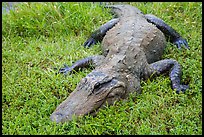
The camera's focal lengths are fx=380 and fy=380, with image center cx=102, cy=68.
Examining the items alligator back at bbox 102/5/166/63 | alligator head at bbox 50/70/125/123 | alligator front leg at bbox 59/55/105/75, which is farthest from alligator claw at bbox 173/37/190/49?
alligator head at bbox 50/70/125/123

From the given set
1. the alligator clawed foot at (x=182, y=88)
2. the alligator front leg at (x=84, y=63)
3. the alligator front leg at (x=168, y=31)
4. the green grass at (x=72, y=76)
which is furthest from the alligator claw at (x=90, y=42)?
the alligator clawed foot at (x=182, y=88)

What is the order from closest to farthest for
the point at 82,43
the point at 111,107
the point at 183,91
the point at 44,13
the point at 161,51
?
the point at 111,107, the point at 183,91, the point at 161,51, the point at 82,43, the point at 44,13

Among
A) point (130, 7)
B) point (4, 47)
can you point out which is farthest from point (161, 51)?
point (4, 47)

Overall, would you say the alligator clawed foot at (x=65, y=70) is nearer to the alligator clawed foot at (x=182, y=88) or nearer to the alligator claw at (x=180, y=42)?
the alligator clawed foot at (x=182, y=88)

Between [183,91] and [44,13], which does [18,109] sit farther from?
[44,13]

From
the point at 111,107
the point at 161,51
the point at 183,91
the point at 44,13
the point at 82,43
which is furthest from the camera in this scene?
the point at 44,13

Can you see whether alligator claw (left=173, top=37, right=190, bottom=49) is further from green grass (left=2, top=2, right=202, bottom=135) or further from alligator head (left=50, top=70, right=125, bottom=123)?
alligator head (left=50, top=70, right=125, bottom=123)
